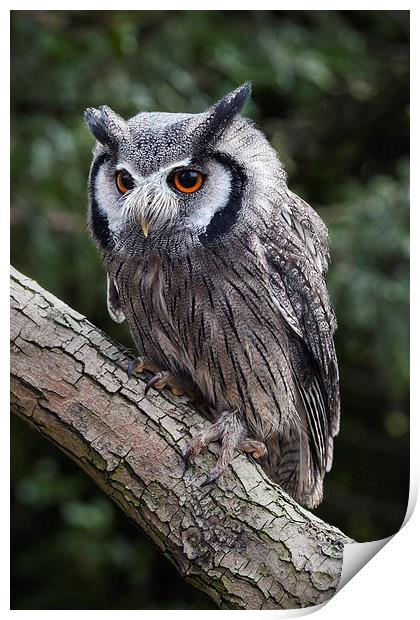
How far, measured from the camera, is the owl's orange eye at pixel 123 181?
6.25ft

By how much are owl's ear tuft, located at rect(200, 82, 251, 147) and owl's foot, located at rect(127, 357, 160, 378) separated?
0.59 m

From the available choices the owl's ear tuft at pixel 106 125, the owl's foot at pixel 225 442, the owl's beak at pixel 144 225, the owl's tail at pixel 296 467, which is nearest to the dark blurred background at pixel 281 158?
the owl's tail at pixel 296 467

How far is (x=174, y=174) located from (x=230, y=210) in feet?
0.58

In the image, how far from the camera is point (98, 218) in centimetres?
204

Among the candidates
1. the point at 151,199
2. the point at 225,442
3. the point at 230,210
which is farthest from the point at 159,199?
the point at 225,442

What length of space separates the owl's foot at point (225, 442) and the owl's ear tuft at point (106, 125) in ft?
2.39

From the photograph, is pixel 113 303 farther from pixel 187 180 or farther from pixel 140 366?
pixel 187 180

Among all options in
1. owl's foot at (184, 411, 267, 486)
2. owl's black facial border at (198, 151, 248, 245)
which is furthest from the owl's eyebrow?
owl's foot at (184, 411, 267, 486)

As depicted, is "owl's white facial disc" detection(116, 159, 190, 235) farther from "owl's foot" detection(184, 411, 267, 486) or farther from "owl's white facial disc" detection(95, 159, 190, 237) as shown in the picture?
"owl's foot" detection(184, 411, 267, 486)

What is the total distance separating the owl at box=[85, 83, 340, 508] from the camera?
1910 mm

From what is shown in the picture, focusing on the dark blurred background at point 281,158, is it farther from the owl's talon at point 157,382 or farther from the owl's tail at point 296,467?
the owl's talon at point 157,382

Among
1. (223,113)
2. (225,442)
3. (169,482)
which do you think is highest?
(223,113)
